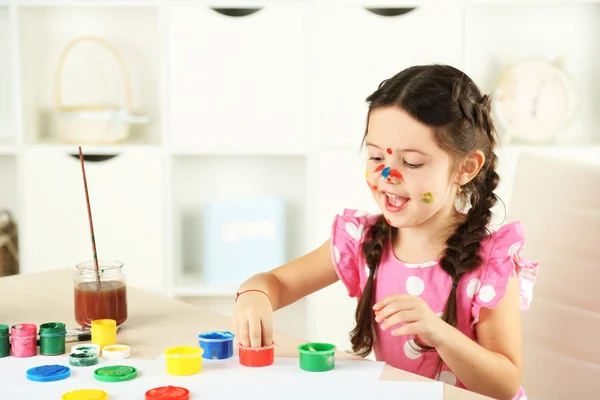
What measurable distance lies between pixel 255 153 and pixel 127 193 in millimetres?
448

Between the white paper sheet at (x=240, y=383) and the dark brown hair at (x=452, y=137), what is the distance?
0.32 m

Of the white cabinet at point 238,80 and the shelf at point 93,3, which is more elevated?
the shelf at point 93,3

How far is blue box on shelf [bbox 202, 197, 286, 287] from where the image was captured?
3.01m

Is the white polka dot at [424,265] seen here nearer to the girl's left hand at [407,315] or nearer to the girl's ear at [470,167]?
the girl's ear at [470,167]

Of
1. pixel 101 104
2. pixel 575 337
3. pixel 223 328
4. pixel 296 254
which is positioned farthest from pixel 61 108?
pixel 575 337

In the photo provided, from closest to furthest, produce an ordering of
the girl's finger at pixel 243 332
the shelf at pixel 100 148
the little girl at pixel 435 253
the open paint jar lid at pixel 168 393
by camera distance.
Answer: the open paint jar lid at pixel 168 393 < the girl's finger at pixel 243 332 < the little girl at pixel 435 253 < the shelf at pixel 100 148

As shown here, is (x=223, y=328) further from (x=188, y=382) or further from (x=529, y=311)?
(x=529, y=311)

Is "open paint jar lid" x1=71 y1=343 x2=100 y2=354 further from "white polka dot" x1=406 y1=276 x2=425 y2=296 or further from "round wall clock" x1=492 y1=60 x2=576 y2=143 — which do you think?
"round wall clock" x1=492 y1=60 x2=576 y2=143

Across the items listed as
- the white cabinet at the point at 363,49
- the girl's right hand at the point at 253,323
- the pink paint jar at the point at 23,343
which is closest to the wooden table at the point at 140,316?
the girl's right hand at the point at 253,323

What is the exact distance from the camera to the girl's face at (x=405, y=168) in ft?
4.62

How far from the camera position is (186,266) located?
10.6 ft

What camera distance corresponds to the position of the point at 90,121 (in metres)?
2.96

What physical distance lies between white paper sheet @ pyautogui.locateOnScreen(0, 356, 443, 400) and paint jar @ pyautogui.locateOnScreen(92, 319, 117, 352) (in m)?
0.08

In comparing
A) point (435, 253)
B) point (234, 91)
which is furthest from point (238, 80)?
point (435, 253)
